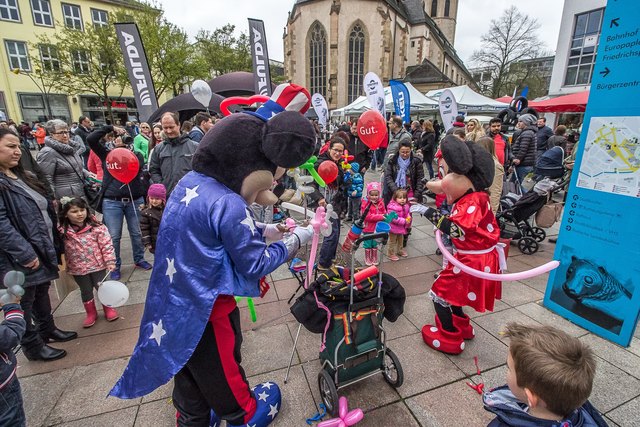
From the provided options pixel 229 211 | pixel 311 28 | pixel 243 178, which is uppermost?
pixel 311 28

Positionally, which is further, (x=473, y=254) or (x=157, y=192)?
(x=157, y=192)

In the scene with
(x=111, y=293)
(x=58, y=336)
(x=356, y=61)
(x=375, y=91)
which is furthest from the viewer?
(x=356, y=61)

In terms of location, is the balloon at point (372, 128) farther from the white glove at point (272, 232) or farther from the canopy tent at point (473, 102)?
the canopy tent at point (473, 102)

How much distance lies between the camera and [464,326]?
292 centimetres

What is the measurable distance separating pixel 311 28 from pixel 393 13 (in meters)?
8.62

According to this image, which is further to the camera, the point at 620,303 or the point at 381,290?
the point at 620,303

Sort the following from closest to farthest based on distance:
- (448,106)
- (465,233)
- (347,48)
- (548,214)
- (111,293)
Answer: (465,233) → (111,293) → (548,214) → (448,106) → (347,48)

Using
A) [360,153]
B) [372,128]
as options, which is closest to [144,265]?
[372,128]

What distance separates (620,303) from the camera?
287 cm

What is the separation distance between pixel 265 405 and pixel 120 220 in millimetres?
3550

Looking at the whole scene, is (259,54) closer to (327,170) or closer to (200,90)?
(200,90)

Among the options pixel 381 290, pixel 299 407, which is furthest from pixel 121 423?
pixel 381 290

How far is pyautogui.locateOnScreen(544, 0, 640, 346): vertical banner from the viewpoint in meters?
2.60

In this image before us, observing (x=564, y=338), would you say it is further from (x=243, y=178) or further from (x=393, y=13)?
(x=393, y=13)
